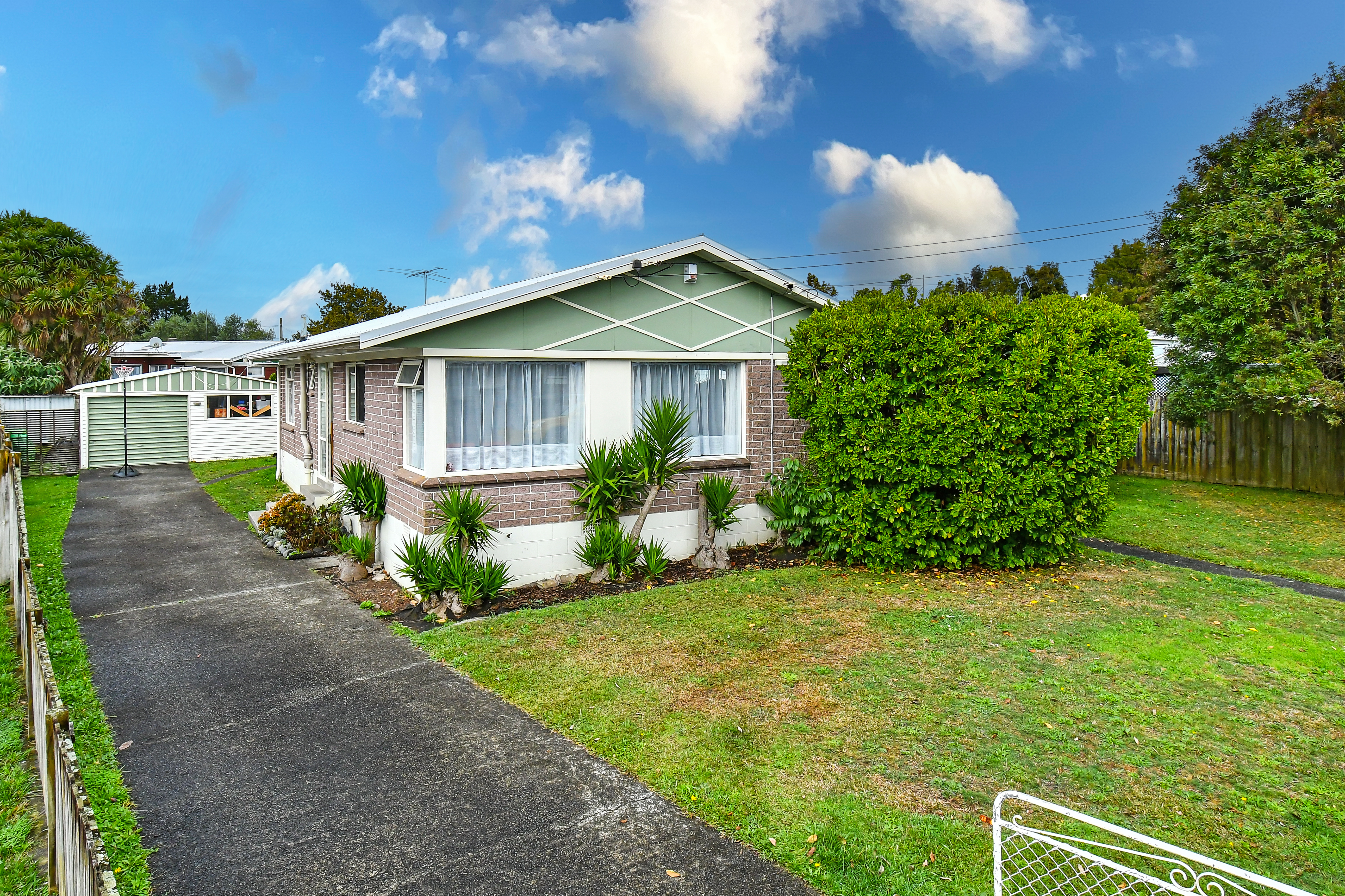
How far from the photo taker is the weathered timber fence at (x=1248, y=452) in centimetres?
1433

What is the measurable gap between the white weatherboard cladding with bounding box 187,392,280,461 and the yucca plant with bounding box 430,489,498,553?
611 inches

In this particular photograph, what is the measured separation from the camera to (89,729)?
17.4 feet

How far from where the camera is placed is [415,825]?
4148 mm

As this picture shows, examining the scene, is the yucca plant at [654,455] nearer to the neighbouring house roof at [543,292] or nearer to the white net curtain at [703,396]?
the white net curtain at [703,396]

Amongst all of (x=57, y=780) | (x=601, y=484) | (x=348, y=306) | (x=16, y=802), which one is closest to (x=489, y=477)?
(x=601, y=484)

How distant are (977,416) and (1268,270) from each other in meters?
8.68

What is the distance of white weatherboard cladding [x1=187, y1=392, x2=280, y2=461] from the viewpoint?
21.6 m

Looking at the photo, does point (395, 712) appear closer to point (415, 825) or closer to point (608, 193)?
point (415, 825)

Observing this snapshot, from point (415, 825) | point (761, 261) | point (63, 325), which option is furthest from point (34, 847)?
point (63, 325)

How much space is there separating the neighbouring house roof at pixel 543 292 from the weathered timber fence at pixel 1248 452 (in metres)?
8.02

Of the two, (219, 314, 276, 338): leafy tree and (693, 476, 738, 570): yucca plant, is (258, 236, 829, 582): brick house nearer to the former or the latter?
(693, 476, 738, 570): yucca plant

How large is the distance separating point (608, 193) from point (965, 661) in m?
20.2

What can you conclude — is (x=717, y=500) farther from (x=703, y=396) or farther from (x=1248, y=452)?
(x=1248, y=452)

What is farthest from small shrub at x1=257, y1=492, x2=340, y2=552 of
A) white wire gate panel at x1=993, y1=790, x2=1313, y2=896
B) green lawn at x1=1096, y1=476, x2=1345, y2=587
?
green lawn at x1=1096, y1=476, x2=1345, y2=587
